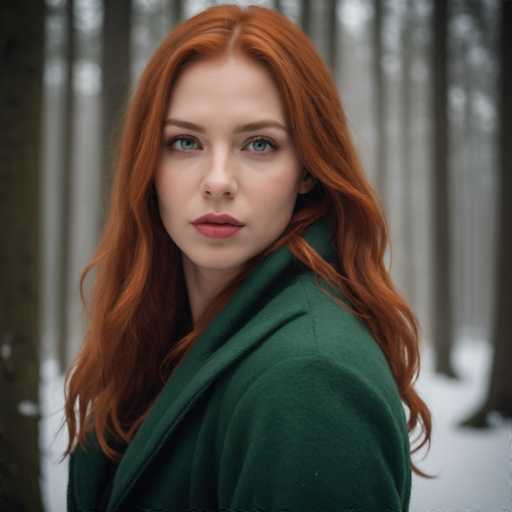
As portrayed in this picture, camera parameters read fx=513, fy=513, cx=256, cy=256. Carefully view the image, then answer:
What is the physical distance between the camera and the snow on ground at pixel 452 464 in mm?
4215

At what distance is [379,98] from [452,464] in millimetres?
9791

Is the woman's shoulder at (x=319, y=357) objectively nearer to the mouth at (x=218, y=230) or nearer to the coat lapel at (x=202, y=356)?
the coat lapel at (x=202, y=356)

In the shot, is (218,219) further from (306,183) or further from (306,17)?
(306,17)

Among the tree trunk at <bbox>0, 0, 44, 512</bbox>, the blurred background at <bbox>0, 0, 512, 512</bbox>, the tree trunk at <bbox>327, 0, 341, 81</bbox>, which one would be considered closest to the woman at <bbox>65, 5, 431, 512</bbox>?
the blurred background at <bbox>0, 0, 512, 512</bbox>

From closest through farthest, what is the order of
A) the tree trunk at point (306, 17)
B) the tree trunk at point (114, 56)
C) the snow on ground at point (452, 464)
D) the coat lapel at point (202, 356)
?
1. the coat lapel at point (202, 356)
2. the snow on ground at point (452, 464)
3. the tree trunk at point (114, 56)
4. the tree trunk at point (306, 17)

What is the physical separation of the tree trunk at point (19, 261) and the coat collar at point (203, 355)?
184 cm

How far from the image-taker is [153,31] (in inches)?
374

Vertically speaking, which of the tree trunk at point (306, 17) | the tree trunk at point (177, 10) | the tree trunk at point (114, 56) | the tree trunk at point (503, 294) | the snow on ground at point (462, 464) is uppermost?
the tree trunk at point (306, 17)

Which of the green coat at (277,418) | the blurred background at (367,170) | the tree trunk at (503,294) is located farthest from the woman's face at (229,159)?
the tree trunk at (503,294)

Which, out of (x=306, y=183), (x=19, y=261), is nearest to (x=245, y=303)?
(x=306, y=183)

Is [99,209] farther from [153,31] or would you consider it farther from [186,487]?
[186,487]

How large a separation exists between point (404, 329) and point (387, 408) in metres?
0.53

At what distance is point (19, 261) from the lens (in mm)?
3125

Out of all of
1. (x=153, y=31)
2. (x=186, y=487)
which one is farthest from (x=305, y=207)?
(x=153, y=31)
